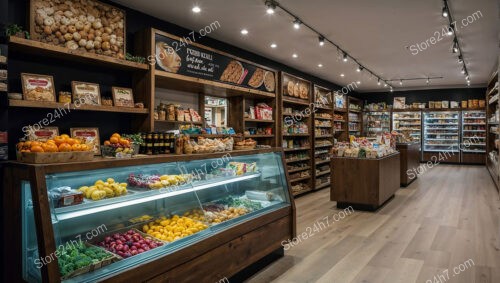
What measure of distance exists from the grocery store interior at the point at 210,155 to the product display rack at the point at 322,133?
61 cm

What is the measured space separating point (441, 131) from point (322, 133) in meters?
7.15

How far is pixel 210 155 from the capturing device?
295 cm

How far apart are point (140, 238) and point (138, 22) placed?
9.59 ft

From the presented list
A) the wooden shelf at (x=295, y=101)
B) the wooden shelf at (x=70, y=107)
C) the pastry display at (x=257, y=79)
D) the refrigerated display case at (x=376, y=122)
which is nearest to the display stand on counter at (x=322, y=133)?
the wooden shelf at (x=295, y=101)

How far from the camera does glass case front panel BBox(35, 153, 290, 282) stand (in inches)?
80.4

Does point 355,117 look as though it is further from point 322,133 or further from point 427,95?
point 322,133

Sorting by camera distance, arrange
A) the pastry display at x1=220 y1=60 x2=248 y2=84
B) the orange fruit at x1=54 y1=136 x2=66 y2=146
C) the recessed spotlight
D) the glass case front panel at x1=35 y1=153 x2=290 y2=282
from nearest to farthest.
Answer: the glass case front panel at x1=35 y1=153 x2=290 y2=282 → the orange fruit at x1=54 y1=136 x2=66 y2=146 → the recessed spotlight → the pastry display at x1=220 y1=60 x2=248 y2=84

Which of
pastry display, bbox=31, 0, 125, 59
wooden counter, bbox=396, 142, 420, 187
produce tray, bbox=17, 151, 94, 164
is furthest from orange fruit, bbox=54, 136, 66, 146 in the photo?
wooden counter, bbox=396, 142, 420, 187

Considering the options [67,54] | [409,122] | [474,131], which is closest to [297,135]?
[67,54]

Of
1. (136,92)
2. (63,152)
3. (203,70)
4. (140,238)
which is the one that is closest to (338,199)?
(203,70)

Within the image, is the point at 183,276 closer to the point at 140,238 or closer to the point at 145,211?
the point at 140,238

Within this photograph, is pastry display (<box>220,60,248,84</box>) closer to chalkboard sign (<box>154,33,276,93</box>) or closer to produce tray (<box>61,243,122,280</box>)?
chalkboard sign (<box>154,33,276,93</box>)

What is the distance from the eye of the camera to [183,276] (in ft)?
7.82

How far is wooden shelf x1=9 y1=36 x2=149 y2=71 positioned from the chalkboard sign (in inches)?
13.7
